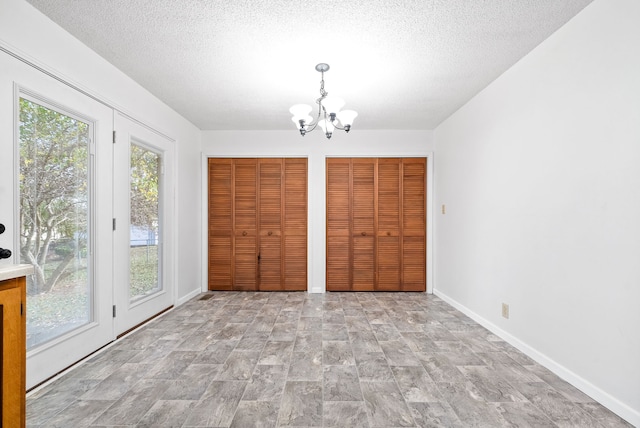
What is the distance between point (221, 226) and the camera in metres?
4.57

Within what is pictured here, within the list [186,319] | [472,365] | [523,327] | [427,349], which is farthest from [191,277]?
[523,327]

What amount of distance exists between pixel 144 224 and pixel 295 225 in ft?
6.77

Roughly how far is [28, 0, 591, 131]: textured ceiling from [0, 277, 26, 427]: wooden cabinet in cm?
183

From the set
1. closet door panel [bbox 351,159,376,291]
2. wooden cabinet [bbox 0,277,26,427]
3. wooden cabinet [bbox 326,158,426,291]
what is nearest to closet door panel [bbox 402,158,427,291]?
wooden cabinet [bbox 326,158,426,291]

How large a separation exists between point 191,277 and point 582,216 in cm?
442

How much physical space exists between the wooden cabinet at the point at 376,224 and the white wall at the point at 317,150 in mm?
110

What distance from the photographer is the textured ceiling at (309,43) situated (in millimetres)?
1912

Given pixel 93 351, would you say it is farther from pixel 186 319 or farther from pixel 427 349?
pixel 427 349

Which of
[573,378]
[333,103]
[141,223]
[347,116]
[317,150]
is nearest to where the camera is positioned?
[573,378]

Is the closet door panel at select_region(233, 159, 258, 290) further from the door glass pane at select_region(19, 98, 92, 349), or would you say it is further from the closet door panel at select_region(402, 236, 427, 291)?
the closet door panel at select_region(402, 236, 427, 291)

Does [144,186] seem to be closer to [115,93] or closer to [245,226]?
[115,93]

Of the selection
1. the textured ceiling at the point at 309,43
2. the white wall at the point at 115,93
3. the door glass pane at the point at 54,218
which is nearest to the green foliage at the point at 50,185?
the door glass pane at the point at 54,218

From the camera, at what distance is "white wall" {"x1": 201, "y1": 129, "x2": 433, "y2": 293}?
14.8 feet

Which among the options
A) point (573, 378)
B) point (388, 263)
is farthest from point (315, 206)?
point (573, 378)
